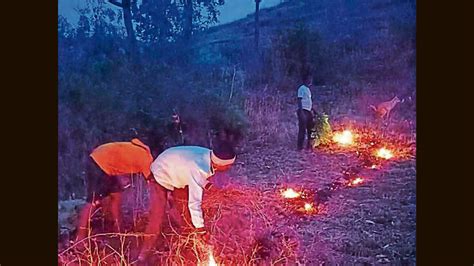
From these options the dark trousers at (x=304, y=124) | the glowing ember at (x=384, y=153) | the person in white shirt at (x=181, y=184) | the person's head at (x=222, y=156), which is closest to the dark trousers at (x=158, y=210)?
the person in white shirt at (x=181, y=184)

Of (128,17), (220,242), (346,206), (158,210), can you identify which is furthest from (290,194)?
(128,17)

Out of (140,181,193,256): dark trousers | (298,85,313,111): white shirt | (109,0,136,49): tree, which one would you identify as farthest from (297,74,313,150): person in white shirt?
(109,0,136,49): tree

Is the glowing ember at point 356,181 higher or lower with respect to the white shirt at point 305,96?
lower

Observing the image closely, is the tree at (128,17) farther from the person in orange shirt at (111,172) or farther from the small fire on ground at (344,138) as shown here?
the small fire on ground at (344,138)

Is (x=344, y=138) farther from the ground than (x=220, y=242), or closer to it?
farther from the ground

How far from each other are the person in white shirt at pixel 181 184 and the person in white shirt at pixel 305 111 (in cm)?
37

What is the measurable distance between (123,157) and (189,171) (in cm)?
26

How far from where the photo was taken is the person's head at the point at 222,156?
3678 millimetres

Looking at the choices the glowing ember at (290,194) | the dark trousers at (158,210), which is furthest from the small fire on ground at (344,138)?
the dark trousers at (158,210)

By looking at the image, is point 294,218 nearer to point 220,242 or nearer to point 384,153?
point 220,242

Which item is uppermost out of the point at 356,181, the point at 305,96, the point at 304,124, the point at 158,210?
the point at 305,96

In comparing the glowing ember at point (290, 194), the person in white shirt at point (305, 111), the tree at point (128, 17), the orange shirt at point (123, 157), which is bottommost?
the glowing ember at point (290, 194)

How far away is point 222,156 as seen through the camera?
3682 millimetres
